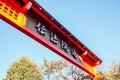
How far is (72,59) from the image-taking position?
287 inches

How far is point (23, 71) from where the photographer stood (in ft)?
110

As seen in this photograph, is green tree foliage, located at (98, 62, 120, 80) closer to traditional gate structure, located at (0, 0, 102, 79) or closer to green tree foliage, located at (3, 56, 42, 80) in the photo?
green tree foliage, located at (3, 56, 42, 80)

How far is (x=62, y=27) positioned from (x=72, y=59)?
4.02ft

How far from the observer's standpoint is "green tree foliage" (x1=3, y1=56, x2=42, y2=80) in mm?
32406

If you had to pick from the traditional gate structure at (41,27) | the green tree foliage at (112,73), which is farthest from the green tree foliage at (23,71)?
the traditional gate structure at (41,27)

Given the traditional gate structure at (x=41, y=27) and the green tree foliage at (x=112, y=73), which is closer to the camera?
the traditional gate structure at (x=41, y=27)

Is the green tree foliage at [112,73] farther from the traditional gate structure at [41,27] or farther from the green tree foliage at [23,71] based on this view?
the traditional gate structure at [41,27]

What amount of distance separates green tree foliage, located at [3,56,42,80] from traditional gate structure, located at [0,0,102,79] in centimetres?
2568

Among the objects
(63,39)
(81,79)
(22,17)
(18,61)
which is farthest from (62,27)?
(18,61)

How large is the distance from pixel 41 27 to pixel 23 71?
92.9 feet

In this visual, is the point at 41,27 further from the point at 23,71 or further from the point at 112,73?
the point at 23,71

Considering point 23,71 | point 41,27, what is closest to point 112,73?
point 23,71

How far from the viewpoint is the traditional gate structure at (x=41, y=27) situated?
5.30m

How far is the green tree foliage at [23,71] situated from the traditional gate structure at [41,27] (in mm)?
25680
